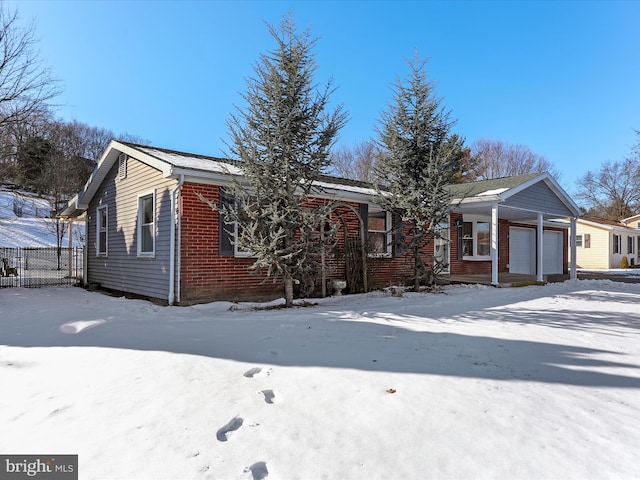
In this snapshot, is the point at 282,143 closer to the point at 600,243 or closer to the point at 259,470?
the point at 259,470

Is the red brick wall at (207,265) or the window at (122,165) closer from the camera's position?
the red brick wall at (207,265)

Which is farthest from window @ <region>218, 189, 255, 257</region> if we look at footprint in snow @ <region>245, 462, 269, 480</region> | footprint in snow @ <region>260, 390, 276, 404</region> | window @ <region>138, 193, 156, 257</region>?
footprint in snow @ <region>245, 462, 269, 480</region>

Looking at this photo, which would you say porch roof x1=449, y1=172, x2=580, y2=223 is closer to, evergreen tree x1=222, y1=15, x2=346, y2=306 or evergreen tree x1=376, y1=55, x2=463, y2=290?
evergreen tree x1=376, y1=55, x2=463, y2=290

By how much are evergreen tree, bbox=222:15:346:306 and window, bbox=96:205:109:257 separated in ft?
21.0

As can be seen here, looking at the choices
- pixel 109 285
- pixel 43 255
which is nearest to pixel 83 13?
pixel 109 285

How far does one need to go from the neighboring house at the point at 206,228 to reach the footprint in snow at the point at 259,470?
6.33 m

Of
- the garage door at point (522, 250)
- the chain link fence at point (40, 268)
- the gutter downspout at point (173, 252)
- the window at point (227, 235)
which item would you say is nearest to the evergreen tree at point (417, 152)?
the window at point (227, 235)

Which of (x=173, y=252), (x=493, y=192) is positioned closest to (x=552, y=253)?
(x=493, y=192)

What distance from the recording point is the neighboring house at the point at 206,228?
26.4 feet

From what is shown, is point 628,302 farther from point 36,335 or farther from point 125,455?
point 36,335

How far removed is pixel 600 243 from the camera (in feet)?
85.3

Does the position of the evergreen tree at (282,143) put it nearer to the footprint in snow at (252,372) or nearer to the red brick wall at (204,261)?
the red brick wall at (204,261)

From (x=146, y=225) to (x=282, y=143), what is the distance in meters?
4.32

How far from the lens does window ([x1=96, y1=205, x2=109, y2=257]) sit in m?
12.0
